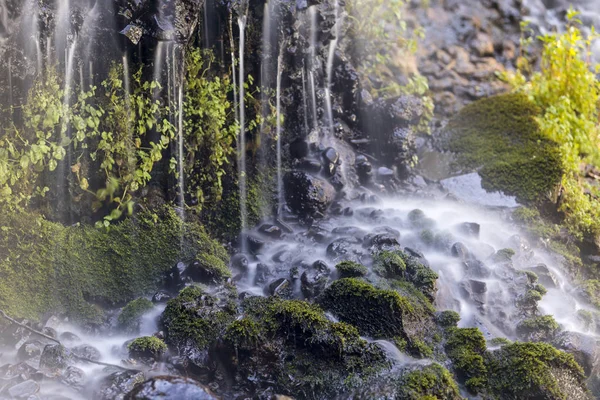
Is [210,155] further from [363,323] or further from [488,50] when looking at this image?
[488,50]

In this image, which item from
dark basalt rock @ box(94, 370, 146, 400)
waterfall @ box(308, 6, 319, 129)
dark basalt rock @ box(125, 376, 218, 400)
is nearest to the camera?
dark basalt rock @ box(125, 376, 218, 400)

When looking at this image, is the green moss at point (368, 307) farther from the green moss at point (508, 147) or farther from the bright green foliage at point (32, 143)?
the green moss at point (508, 147)

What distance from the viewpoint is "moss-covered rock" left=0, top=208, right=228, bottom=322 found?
552 cm

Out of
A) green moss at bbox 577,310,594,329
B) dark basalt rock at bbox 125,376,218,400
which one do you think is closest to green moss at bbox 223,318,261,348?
dark basalt rock at bbox 125,376,218,400

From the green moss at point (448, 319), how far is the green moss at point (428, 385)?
0.86 meters

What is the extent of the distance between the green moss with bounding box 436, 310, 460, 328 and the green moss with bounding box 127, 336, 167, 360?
241 cm

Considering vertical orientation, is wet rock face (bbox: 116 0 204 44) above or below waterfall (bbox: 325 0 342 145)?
above

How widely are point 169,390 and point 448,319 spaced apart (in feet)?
8.62

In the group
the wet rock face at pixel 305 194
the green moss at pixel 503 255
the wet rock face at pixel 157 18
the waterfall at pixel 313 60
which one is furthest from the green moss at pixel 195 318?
the waterfall at pixel 313 60

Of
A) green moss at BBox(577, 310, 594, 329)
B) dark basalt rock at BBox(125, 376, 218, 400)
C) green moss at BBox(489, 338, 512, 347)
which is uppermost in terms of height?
dark basalt rock at BBox(125, 376, 218, 400)

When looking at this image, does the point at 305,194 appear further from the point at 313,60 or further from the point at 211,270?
the point at 313,60

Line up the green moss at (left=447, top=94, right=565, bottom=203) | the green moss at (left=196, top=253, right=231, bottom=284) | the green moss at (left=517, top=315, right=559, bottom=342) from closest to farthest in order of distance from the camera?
the green moss at (left=517, top=315, right=559, bottom=342) < the green moss at (left=196, top=253, right=231, bottom=284) < the green moss at (left=447, top=94, right=565, bottom=203)

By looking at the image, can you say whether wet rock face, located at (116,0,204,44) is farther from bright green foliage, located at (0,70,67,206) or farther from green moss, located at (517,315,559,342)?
green moss, located at (517,315,559,342)

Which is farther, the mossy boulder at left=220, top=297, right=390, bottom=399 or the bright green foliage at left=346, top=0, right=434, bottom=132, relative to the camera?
the bright green foliage at left=346, top=0, right=434, bottom=132
